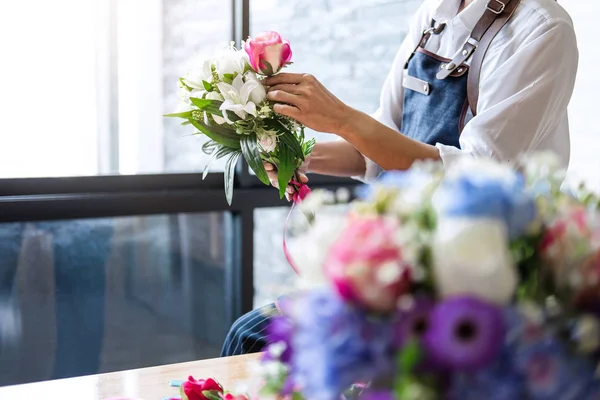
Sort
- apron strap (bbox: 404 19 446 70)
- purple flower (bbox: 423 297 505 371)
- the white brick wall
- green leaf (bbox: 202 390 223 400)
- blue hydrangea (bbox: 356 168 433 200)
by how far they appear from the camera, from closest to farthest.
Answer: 1. purple flower (bbox: 423 297 505 371)
2. blue hydrangea (bbox: 356 168 433 200)
3. green leaf (bbox: 202 390 223 400)
4. apron strap (bbox: 404 19 446 70)
5. the white brick wall

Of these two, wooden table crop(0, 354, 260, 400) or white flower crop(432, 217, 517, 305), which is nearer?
white flower crop(432, 217, 517, 305)

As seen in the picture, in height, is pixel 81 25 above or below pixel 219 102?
above

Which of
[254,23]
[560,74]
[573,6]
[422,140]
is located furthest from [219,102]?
[573,6]

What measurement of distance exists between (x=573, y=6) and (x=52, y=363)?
2481mm

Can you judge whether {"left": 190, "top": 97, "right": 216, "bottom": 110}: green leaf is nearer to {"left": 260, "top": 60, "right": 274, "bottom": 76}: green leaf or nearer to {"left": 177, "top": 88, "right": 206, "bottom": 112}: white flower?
{"left": 177, "top": 88, "right": 206, "bottom": 112}: white flower

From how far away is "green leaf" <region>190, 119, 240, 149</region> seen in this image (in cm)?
168

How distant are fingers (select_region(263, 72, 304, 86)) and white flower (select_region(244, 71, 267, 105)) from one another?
0.03m

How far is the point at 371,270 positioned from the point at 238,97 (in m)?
1.09

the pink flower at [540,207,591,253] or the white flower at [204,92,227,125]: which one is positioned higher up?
the white flower at [204,92,227,125]

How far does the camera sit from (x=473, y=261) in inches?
22.3

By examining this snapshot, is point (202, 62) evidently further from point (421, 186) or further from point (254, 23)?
point (254, 23)

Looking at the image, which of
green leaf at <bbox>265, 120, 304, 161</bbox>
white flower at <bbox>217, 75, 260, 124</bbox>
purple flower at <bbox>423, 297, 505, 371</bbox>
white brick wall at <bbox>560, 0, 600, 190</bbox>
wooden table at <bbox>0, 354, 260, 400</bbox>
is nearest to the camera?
purple flower at <bbox>423, 297, 505, 371</bbox>

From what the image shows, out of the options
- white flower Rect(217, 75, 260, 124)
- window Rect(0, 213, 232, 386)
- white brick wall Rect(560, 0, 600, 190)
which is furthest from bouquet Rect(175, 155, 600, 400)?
white brick wall Rect(560, 0, 600, 190)

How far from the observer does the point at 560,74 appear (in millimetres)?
1833
